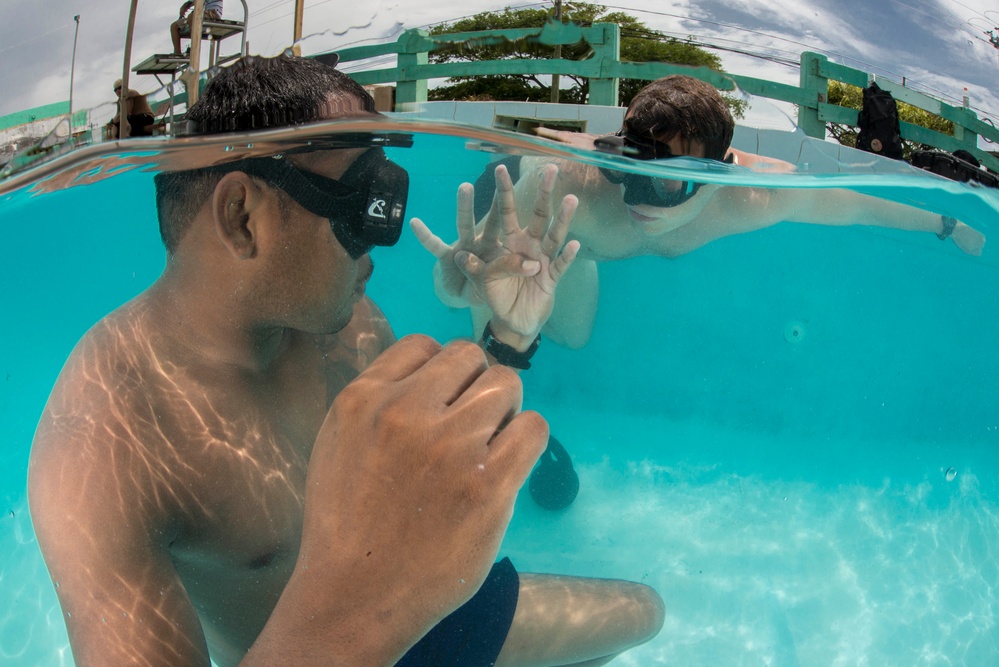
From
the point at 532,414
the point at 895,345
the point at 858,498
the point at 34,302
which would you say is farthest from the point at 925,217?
the point at 34,302

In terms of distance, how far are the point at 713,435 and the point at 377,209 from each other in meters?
2.51

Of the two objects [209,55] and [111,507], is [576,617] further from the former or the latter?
[209,55]

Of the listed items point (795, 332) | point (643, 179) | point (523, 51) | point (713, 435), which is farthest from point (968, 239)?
point (523, 51)

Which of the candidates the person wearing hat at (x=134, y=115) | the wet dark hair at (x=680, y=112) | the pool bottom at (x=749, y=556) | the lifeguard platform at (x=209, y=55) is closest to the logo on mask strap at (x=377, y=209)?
the lifeguard platform at (x=209, y=55)

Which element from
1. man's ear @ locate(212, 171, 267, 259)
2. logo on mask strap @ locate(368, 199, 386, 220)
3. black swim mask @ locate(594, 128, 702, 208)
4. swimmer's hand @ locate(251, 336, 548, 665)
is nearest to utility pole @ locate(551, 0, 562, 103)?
black swim mask @ locate(594, 128, 702, 208)

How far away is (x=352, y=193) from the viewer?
2.04 metres

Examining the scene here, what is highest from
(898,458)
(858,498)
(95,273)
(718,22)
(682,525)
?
(718,22)

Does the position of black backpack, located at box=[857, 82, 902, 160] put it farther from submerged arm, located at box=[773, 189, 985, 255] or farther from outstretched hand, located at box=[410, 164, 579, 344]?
outstretched hand, located at box=[410, 164, 579, 344]

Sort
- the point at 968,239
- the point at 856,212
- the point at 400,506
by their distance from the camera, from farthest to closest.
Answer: the point at 968,239
the point at 856,212
the point at 400,506

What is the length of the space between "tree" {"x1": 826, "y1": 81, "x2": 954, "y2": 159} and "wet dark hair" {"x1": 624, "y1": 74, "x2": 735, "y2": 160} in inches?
20.8

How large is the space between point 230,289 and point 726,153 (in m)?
2.58

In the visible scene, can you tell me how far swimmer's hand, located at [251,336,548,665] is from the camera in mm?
1229

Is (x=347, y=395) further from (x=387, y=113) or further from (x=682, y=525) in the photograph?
(x=682, y=525)

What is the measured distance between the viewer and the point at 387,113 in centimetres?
255
